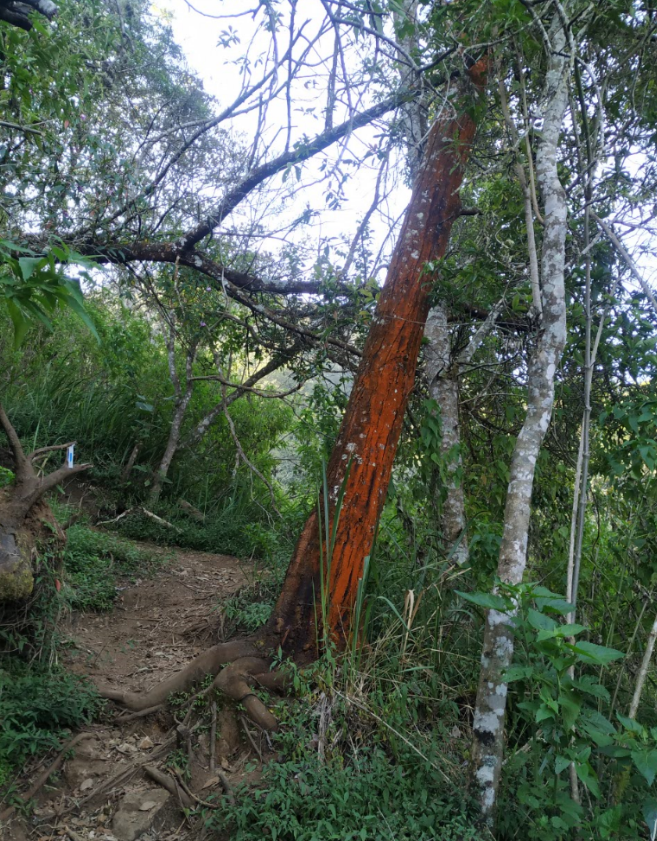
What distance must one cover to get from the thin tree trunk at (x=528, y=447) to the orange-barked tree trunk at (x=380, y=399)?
0.74 m

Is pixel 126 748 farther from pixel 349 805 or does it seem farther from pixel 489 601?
pixel 489 601

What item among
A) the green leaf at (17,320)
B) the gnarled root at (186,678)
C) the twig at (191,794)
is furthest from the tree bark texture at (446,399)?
the green leaf at (17,320)

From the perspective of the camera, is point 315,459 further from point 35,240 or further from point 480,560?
point 35,240

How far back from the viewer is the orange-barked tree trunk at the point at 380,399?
3.39 m

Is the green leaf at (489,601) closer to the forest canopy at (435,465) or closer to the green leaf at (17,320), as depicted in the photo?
the forest canopy at (435,465)

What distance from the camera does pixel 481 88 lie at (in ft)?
13.0

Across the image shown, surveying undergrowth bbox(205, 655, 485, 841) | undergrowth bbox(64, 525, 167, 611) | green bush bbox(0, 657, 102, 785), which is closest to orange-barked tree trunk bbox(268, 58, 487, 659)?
undergrowth bbox(205, 655, 485, 841)

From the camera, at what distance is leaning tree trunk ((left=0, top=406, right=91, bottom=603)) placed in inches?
126

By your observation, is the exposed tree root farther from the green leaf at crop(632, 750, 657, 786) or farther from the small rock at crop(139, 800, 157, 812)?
the green leaf at crop(632, 750, 657, 786)

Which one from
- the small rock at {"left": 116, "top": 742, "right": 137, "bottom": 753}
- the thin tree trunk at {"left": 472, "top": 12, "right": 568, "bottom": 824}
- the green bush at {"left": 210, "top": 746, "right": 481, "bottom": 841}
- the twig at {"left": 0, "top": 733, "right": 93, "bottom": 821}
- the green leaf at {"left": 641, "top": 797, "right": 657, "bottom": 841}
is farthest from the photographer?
the small rock at {"left": 116, "top": 742, "right": 137, "bottom": 753}

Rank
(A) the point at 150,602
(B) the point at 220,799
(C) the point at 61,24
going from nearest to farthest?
1. (B) the point at 220,799
2. (C) the point at 61,24
3. (A) the point at 150,602

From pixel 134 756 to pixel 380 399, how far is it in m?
2.24

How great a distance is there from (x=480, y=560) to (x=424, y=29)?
9.74 ft

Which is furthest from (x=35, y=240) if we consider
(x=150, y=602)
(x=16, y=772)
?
(x=16, y=772)
